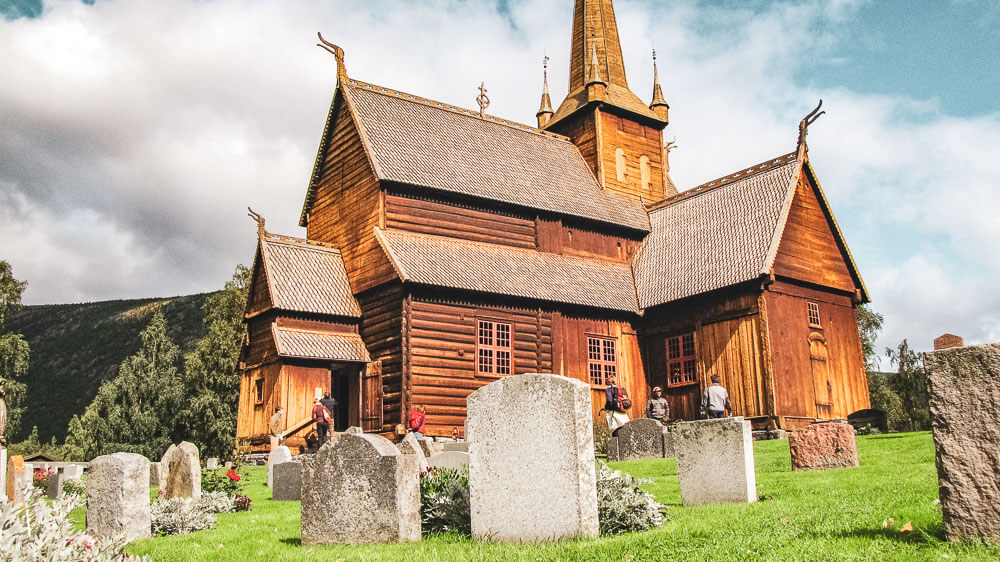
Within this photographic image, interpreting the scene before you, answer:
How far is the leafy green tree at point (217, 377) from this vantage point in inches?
1569

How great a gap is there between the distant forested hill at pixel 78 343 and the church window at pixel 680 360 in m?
74.6

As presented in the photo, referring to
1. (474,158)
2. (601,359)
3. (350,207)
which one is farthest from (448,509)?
(474,158)

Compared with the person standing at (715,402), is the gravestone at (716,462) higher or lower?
lower

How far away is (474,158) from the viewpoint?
29406 millimetres

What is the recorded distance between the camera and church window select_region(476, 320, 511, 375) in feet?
82.5

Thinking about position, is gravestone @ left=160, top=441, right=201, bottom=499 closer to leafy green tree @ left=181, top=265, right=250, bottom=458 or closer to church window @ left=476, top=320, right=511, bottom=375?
church window @ left=476, top=320, right=511, bottom=375

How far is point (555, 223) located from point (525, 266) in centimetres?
272

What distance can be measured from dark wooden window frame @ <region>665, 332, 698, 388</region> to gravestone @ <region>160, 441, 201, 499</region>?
1703 centimetres

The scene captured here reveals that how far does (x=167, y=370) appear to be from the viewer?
132 feet

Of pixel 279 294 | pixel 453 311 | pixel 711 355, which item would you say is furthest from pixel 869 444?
pixel 279 294

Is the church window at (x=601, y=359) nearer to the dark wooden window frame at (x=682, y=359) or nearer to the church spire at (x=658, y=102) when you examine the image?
the dark wooden window frame at (x=682, y=359)

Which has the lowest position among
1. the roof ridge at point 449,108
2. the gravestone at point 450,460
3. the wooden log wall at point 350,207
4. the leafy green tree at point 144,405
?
the gravestone at point 450,460

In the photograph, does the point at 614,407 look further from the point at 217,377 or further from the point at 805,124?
the point at 217,377

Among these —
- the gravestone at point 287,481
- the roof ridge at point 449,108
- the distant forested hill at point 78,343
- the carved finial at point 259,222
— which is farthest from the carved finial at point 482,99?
the distant forested hill at point 78,343
